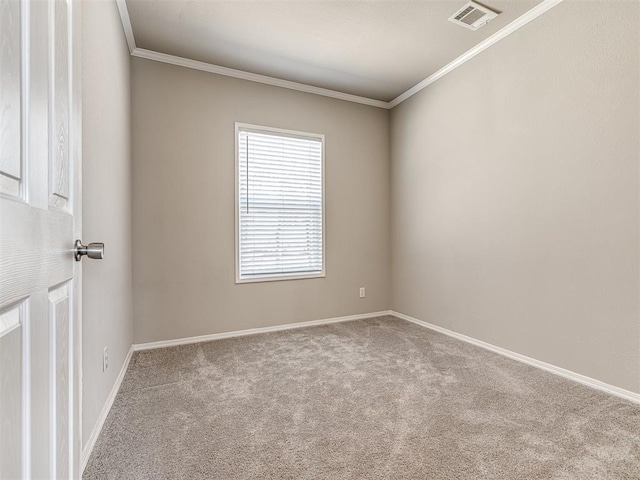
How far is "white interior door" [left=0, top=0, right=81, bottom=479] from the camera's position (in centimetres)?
55

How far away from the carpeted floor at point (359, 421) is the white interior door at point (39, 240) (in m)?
0.79

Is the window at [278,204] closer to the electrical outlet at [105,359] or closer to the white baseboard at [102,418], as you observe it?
the white baseboard at [102,418]

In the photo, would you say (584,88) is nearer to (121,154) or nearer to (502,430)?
(502,430)

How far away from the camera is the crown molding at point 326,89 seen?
253 centimetres

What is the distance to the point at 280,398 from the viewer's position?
2.11m

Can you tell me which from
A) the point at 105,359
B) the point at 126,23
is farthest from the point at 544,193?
the point at 126,23

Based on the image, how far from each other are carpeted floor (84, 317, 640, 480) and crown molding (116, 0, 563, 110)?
266 centimetres

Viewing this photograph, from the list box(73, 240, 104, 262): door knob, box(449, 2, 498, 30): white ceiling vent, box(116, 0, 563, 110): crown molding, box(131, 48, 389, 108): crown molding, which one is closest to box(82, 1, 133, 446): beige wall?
box(116, 0, 563, 110): crown molding

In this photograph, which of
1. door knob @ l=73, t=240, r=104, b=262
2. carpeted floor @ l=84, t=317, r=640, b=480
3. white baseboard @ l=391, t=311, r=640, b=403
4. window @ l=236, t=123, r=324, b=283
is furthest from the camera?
window @ l=236, t=123, r=324, b=283

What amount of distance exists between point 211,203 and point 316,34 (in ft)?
5.86

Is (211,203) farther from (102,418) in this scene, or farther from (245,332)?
(102,418)

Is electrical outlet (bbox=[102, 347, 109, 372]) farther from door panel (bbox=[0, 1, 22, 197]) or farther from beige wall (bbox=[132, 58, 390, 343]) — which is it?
door panel (bbox=[0, 1, 22, 197])

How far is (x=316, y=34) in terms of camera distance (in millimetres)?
2812

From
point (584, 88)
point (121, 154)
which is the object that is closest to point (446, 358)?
point (584, 88)
